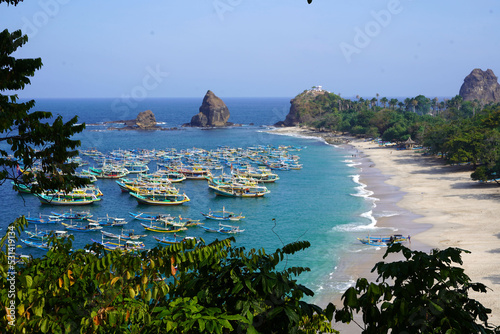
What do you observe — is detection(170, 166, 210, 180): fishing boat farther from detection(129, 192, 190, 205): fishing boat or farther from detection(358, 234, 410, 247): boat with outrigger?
detection(358, 234, 410, 247): boat with outrigger

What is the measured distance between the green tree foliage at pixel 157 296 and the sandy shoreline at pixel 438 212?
14.7 meters

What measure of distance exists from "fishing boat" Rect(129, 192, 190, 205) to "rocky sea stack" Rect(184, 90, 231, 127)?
109035 millimetres

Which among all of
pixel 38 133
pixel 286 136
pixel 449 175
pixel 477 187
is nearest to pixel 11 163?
pixel 38 133

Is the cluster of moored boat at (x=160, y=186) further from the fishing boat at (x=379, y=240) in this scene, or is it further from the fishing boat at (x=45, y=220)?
the fishing boat at (x=379, y=240)

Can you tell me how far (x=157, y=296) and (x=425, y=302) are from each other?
3712 mm

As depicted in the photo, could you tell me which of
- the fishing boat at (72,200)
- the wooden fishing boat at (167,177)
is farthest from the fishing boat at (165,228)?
the wooden fishing boat at (167,177)

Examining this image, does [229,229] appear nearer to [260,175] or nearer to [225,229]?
[225,229]

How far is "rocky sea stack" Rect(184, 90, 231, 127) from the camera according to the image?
158250 millimetres

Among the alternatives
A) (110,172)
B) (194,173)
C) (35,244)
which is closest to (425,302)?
(35,244)

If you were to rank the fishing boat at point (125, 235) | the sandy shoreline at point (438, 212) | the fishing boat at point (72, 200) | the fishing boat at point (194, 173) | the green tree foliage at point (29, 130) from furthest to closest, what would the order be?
the fishing boat at point (194, 173), the fishing boat at point (72, 200), the fishing boat at point (125, 235), the sandy shoreline at point (438, 212), the green tree foliage at point (29, 130)

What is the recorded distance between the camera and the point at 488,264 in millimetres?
25938

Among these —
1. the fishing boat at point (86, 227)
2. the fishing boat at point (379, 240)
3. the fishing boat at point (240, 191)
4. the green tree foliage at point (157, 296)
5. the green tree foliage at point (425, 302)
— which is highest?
the green tree foliage at point (425, 302)

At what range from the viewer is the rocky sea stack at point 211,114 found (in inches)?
6230

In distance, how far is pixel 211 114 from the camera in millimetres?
158750
